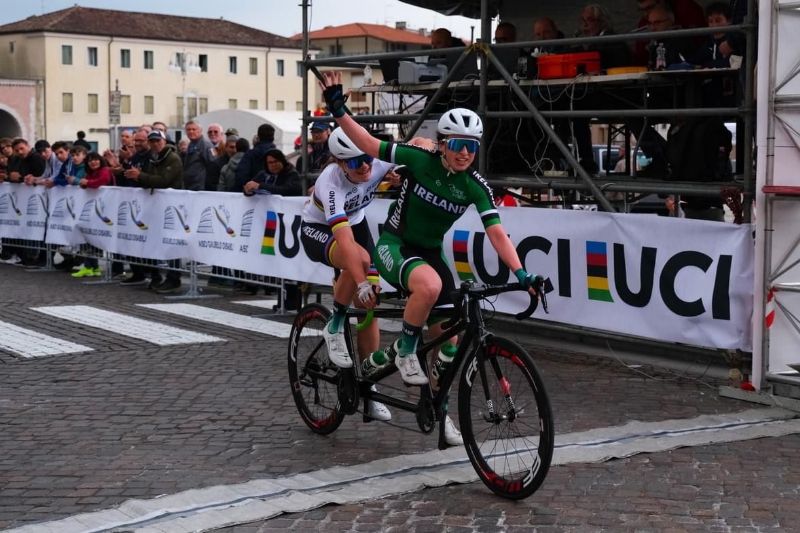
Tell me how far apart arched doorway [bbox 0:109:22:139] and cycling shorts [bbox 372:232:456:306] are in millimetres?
102749

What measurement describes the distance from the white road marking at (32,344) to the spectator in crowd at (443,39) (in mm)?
5349

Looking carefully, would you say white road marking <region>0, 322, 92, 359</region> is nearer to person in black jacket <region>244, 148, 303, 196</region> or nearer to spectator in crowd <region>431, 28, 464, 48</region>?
person in black jacket <region>244, 148, 303, 196</region>

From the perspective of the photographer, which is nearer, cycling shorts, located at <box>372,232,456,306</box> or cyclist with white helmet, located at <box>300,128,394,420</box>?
cycling shorts, located at <box>372,232,456,306</box>

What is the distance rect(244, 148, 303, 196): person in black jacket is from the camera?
15086 millimetres

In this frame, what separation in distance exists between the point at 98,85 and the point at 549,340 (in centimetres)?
11049

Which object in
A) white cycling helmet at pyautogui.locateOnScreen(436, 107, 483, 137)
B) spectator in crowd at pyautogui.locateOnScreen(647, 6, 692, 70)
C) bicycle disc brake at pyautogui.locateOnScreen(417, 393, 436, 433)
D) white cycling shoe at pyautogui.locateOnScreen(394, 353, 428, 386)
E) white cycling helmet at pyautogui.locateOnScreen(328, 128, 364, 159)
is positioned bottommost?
bicycle disc brake at pyautogui.locateOnScreen(417, 393, 436, 433)

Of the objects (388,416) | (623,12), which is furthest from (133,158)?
(388,416)

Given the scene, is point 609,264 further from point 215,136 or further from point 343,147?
point 215,136

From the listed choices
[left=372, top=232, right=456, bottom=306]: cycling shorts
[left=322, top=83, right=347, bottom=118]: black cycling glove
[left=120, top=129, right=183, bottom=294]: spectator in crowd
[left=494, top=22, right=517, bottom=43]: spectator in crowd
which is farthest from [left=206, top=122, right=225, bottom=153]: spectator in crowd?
[left=372, top=232, right=456, bottom=306]: cycling shorts

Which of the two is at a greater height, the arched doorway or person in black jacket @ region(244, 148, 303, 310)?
the arched doorway

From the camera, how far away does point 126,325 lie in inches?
536

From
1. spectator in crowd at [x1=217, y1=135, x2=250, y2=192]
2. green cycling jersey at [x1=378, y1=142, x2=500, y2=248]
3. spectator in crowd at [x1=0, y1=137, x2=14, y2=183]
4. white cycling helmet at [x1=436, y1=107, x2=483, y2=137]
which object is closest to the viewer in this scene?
white cycling helmet at [x1=436, y1=107, x2=483, y2=137]

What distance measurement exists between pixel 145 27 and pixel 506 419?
12228cm

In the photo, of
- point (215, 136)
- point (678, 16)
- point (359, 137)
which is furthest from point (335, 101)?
point (215, 136)
